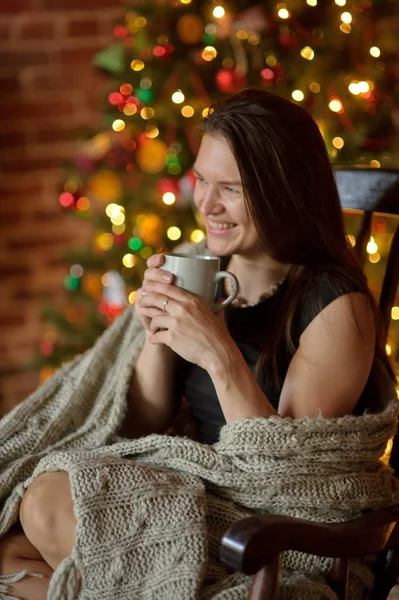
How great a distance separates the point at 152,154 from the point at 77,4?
0.80m

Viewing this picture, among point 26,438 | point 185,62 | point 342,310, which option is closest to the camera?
point 342,310

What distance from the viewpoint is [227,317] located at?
4.37 feet

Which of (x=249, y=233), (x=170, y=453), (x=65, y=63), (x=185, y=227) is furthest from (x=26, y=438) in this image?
(x=65, y=63)

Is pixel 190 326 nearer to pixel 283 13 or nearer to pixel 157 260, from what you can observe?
pixel 157 260

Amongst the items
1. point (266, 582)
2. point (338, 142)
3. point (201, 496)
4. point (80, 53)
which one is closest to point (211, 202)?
point (201, 496)

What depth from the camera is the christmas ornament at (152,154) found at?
2078mm

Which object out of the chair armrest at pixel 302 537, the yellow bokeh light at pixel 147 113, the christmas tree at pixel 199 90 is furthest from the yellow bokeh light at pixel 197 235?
the chair armrest at pixel 302 537

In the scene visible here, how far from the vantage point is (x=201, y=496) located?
1.02m

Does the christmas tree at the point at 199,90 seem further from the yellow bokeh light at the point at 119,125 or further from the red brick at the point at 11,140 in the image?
the red brick at the point at 11,140

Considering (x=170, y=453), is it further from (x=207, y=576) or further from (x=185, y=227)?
(x=185, y=227)

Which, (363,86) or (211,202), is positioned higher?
(363,86)

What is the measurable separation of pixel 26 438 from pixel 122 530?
331 mm

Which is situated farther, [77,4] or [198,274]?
[77,4]

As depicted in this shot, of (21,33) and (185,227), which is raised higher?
(21,33)
